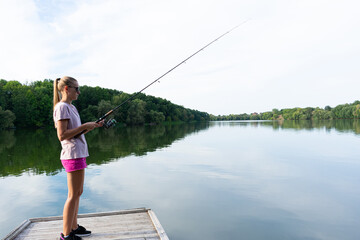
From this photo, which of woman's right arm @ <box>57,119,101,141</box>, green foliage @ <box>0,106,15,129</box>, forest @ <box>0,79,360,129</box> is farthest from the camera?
forest @ <box>0,79,360,129</box>

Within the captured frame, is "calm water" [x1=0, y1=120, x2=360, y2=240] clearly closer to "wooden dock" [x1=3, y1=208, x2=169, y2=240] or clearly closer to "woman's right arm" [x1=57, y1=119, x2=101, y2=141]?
"wooden dock" [x1=3, y1=208, x2=169, y2=240]

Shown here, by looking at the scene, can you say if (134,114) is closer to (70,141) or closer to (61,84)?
(61,84)

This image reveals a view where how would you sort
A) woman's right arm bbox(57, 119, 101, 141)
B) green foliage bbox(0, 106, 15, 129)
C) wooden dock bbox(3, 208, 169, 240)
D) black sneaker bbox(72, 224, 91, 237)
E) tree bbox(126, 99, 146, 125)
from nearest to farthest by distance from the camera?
woman's right arm bbox(57, 119, 101, 141)
black sneaker bbox(72, 224, 91, 237)
wooden dock bbox(3, 208, 169, 240)
green foliage bbox(0, 106, 15, 129)
tree bbox(126, 99, 146, 125)

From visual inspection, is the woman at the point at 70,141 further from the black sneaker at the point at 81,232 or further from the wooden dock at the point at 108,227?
the wooden dock at the point at 108,227

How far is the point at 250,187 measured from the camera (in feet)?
25.1

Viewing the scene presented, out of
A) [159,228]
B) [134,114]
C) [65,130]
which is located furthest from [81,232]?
[134,114]

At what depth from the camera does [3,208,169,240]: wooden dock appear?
3307mm

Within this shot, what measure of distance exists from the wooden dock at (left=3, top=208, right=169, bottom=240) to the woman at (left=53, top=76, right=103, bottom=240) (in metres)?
0.58

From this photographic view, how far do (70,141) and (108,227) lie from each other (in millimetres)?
1598

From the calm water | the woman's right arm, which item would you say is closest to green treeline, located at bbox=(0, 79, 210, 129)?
the calm water

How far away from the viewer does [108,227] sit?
11.8 ft

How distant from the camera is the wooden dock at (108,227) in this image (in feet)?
10.8

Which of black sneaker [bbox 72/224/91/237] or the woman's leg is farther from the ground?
the woman's leg

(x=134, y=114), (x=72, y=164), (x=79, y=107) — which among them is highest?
(x=79, y=107)
